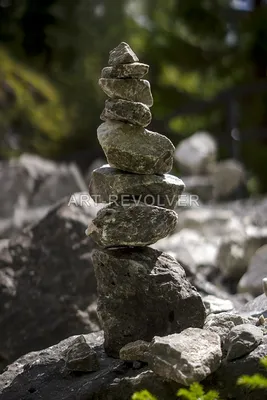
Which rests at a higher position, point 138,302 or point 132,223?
point 132,223

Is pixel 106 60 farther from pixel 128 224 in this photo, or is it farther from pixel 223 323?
pixel 223 323

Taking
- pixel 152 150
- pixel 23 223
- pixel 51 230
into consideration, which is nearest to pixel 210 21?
pixel 23 223

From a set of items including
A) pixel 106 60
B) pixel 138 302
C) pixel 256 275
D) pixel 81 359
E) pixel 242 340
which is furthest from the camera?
pixel 106 60

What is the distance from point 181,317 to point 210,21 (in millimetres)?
13758

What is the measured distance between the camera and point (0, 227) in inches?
315

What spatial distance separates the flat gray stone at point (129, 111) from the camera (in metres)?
3.53

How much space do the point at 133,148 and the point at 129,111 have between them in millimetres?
197

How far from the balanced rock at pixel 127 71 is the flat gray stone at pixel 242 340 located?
1.41 metres

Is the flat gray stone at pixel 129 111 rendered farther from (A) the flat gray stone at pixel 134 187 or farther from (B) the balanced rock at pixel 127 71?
(A) the flat gray stone at pixel 134 187

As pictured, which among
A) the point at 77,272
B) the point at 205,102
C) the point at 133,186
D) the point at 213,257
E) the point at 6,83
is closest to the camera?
the point at 133,186

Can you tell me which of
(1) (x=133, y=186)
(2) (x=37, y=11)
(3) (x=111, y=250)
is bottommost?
(3) (x=111, y=250)

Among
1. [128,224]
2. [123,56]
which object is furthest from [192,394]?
[123,56]

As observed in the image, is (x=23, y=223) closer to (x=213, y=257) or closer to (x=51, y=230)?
(x=213, y=257)

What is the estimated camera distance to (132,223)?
138 inches
